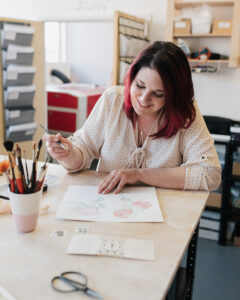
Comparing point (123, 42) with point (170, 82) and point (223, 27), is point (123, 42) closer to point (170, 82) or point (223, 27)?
point (223, 27)

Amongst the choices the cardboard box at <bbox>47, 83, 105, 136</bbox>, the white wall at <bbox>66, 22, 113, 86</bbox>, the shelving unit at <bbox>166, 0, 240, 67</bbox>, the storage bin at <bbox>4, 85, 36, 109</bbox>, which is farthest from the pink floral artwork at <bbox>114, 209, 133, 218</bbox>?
the white wall at <bbox>66, 22, 113, 86</bbox>

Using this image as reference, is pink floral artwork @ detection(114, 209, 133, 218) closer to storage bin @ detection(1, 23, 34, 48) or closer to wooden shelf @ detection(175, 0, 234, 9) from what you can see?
wooden shelf @ detection(175, 0, 234, 9)

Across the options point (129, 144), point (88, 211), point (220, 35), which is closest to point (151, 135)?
point (129, 144)

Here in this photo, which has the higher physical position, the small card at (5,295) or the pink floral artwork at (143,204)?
the pink floral artwork at (143,204)

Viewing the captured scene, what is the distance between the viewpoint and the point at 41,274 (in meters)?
0.70

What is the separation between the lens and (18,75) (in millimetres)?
3234

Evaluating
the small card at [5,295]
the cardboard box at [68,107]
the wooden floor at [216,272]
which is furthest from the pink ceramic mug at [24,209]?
the cardboard box at [68,107]

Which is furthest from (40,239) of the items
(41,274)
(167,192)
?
(167,192)

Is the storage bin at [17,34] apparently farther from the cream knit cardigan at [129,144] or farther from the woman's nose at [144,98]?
the woman's nose at [144,98]

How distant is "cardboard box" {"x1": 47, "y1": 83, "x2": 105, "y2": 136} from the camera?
3.62m

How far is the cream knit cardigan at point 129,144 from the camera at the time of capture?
128 cm

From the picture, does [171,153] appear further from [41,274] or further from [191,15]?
[191,15]

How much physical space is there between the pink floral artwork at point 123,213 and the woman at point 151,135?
14cm

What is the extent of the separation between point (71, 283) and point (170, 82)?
75 cm
